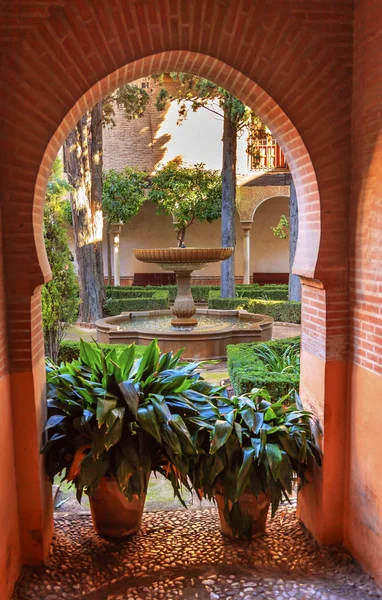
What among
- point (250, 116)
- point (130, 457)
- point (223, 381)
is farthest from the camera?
point (250, 116)

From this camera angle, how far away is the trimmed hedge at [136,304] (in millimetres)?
14078

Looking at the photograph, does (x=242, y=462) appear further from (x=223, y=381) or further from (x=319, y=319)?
(x=223, y=381)

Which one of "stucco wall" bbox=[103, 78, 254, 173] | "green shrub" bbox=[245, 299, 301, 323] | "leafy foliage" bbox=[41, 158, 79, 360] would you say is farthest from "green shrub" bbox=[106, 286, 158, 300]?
"leafy foliage" bbox=[41, 158, 79, 360]

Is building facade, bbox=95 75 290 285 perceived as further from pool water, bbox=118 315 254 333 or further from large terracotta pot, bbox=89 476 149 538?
large terracotta pot, bbox=89 476 149 538

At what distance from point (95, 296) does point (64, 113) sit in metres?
10.6

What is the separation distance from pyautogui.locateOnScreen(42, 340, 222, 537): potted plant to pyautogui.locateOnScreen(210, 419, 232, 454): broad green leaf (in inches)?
5.4

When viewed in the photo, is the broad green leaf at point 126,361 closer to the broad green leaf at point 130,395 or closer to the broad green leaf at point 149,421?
the broad green leaf at point 130,395

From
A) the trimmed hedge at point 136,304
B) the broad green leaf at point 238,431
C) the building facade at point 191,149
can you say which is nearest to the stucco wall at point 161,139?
the building facade at point 191,149

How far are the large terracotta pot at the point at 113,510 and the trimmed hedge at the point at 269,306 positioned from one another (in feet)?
32.3

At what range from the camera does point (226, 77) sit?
351cm

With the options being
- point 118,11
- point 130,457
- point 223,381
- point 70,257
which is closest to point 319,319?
point 130,457

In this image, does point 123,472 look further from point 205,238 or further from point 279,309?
point 205,238

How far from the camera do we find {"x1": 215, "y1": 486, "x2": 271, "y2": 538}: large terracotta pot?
354 cm

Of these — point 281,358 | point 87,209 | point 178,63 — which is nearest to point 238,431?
point 178,63
